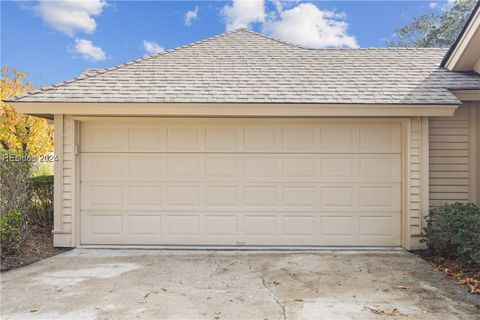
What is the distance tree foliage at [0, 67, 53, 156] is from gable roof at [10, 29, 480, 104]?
9346mm

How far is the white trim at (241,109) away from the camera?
579cm

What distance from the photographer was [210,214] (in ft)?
20.4

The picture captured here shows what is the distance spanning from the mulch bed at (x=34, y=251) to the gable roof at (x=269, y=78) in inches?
98.6

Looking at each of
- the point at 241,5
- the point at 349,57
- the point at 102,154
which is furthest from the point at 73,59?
the point at 349,57

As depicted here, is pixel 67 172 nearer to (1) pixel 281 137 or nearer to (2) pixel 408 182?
(1) pixel 281 137

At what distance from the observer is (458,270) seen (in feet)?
16.1

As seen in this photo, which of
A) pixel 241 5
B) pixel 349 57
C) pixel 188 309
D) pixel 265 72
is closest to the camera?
pixel 188 309

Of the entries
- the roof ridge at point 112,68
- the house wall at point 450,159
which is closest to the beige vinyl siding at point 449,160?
Result: the house wall at point 450,159

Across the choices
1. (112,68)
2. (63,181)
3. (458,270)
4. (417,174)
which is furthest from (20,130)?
(458,270)

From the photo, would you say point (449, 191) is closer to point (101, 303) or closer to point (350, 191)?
point (350, 191)

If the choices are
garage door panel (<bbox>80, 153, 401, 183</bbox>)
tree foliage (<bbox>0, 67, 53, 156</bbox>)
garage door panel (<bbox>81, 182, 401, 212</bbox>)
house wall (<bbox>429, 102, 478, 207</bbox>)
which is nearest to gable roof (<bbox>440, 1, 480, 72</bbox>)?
house wall (<bbox>429, 102, 478, 207</bbox>)

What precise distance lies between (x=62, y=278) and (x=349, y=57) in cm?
695

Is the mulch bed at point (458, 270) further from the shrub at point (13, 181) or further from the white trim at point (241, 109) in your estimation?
the shrub at point (13, 181)

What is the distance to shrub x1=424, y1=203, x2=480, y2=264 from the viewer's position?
5.07 meters
